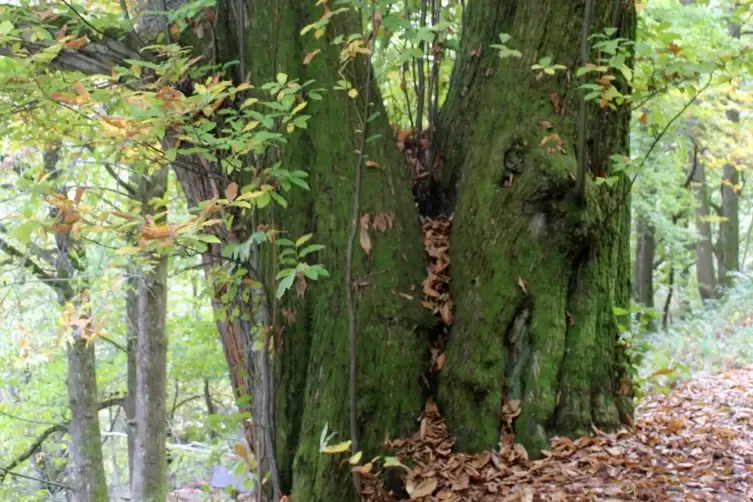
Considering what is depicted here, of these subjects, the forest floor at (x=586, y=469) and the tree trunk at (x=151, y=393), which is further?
the tree trunk at (x=151, y=393)

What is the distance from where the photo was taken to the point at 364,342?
2.94 metres

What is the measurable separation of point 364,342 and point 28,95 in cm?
201

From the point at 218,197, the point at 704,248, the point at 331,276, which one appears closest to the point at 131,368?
the point at 218,197

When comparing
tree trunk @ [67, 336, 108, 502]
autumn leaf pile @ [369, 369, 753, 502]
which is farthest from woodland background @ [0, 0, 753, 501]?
autumn leaf pile @ [369, 369, 753, 502]

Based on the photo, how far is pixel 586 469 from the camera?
2.77 m

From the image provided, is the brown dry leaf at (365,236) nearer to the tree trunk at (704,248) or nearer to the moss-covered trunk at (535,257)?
the moss-covered trunk at (535,257)

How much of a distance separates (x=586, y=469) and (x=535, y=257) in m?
1.04

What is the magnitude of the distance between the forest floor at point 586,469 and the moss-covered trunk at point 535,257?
0.09 m

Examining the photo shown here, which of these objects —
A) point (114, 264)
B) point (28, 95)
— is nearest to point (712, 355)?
point (114, 264)

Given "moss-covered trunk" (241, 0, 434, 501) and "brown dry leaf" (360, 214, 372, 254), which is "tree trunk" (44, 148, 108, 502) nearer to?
"moss-covered trunk" (241, 0, 434, 501)

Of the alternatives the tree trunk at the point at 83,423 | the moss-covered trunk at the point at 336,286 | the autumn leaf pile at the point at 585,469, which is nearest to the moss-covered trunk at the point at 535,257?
the autumn leaf pile at the point at 585,469

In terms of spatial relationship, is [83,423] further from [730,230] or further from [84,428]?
[730,230]

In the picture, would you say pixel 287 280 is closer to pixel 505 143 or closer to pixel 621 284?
pixel 505 143

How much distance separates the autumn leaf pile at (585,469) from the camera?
8.74ft
